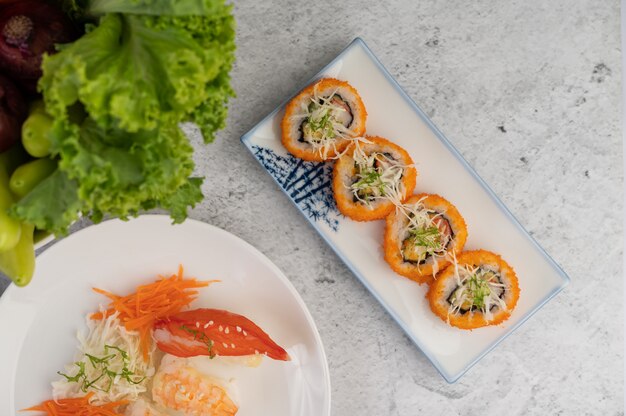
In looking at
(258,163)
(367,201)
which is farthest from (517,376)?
(258,163)

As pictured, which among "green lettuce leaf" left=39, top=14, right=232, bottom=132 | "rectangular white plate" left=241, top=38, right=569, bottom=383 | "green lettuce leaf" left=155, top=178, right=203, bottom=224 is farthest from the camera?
"rectangular white plate" left=241, top=38, right=569, bottom=383

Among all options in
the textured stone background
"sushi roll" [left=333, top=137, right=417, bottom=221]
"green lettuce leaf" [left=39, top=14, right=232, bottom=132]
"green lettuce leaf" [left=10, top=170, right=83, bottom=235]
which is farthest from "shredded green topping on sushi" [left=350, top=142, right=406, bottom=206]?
"green lettuce leaf" [left=10, top=170, right=83, bottom=235]

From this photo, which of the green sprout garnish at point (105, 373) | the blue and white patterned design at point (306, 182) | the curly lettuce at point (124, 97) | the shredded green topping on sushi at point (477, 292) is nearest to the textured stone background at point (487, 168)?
the blue and white patterned design at point (306, 182)

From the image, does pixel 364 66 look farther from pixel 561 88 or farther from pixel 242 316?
pixel 242 316

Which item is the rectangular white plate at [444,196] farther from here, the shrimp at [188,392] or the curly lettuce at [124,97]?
the curly lettuce at [124,97]

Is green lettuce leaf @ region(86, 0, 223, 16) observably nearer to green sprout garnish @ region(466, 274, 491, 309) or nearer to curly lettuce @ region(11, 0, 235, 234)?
curly lettuce @ region(11, 0, 235, 234)

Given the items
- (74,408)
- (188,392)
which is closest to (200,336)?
(188,392)
